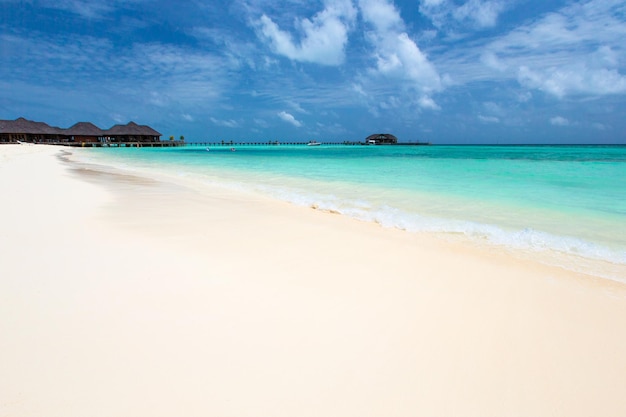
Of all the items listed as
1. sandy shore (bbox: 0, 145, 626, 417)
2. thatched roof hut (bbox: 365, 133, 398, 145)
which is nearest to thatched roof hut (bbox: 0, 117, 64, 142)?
sandy shore (bbox: 0, 145, 626, 417)

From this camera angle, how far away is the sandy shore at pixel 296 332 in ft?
4.93

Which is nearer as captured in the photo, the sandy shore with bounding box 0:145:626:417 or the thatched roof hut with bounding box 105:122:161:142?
the sandy shore with bounding box 0:145:626:417

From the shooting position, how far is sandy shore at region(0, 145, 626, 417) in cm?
150

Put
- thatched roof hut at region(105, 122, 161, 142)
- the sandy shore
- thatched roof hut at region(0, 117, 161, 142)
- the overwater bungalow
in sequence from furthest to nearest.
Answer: thatched roof hut at region(105, 122, 161, 142) < the overwater bungalow < thatched roof hut at region(0, 117, 161, 142) < the sandy shore

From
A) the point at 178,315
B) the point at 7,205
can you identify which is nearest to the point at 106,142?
the point at 7,205

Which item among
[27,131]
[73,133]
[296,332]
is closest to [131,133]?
[73,133]

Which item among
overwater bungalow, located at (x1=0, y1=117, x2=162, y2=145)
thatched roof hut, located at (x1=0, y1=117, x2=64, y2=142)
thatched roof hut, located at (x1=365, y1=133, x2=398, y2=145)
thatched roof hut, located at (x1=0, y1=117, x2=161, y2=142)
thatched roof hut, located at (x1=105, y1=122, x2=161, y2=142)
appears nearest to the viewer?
thatched roof hut, located at (x1=0, y1=117, x2=64, y2=142)

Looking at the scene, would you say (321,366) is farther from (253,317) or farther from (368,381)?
(253,317)

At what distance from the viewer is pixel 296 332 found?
2000mm

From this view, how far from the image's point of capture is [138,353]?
5.77 feet

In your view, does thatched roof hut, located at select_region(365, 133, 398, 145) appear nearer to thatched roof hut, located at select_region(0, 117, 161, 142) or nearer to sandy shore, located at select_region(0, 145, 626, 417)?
thatched roof hut, located at select_region(0, 117, 161, 142)

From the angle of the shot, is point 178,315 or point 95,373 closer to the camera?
point 95,373

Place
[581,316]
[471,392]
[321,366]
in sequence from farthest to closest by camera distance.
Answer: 1. [581,316]
2. [321,366]
3. [471,392]

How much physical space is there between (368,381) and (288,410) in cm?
41
